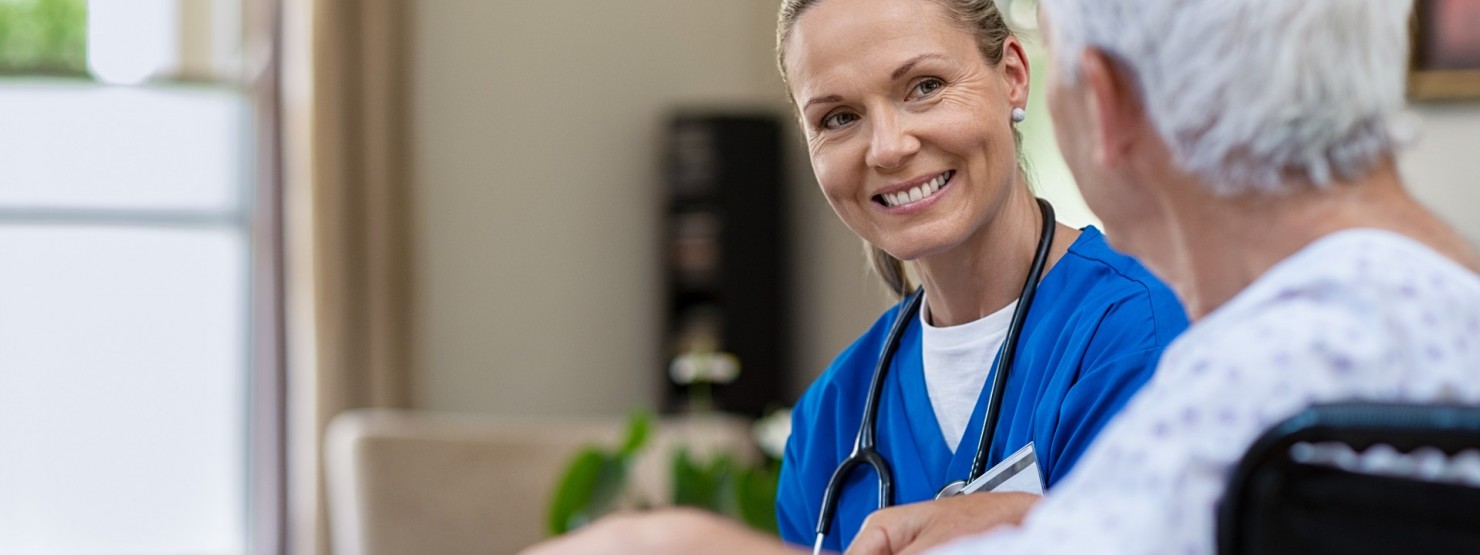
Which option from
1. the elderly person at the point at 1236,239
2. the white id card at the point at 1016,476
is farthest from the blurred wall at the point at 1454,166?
the elderly person at the point at 1236,239

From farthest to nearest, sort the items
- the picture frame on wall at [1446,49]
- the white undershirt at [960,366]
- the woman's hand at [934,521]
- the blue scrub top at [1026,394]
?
the picture frame on wall at [1446,49] < the white undershirt at [960,366] < the blue scrub top at [1026,394] < the woman's hand at [934,521]

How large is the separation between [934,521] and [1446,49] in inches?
107

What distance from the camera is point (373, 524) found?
348cm

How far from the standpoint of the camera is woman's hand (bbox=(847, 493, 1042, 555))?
3.43 feet

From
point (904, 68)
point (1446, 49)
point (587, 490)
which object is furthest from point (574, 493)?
point (1446, 49)

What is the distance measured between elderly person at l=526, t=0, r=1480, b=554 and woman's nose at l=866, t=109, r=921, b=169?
1.55ft

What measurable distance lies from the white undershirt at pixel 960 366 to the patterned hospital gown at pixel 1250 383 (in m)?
0.63

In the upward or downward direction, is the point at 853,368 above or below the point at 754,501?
above

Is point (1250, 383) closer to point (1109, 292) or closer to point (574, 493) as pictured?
point (1109, 292)

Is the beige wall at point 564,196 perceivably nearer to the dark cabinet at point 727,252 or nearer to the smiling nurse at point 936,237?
the dark cabinet at point 727,252

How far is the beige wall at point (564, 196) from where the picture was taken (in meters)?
5.48

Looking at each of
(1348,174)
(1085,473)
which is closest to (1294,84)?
(1348,174)

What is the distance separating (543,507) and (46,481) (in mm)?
2207

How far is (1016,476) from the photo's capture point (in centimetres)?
118
